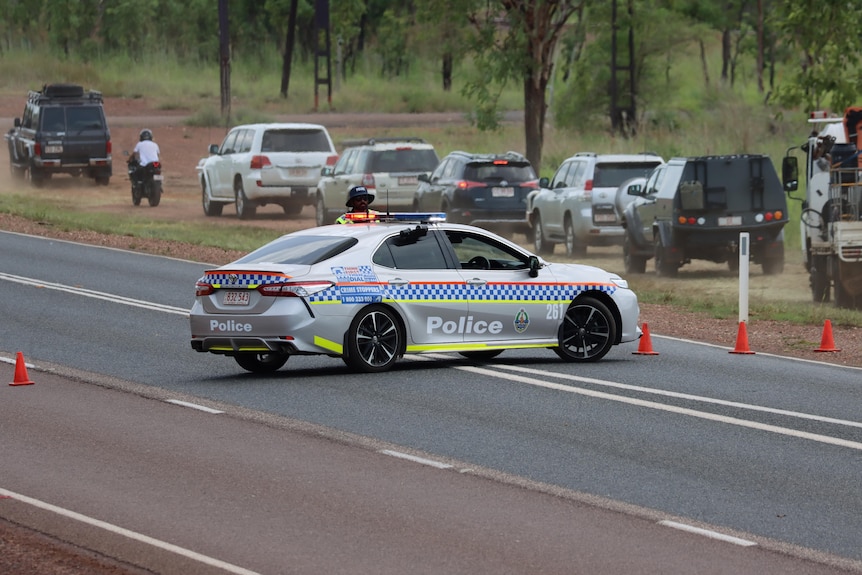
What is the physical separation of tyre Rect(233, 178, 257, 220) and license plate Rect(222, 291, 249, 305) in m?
21.6

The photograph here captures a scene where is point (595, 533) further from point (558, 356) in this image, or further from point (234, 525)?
point (558, 356)

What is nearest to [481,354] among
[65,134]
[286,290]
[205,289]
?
[286,290]

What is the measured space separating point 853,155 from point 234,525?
14952mm

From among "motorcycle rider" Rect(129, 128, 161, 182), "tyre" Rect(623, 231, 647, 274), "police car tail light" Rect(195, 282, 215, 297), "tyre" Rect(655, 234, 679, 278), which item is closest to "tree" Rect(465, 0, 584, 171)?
"motorcycle rider" Rect(129, 128, 161, 182)

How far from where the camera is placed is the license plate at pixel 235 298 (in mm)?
13844

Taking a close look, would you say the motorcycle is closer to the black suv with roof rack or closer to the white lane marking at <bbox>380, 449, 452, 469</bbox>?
the black suv with roof rack

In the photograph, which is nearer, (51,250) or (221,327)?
(221,327)

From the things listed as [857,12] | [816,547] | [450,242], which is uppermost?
[857,12]

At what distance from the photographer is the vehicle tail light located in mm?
34594

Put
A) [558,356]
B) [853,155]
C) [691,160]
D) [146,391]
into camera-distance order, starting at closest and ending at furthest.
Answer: [146,391] → [558,356] → [853,155] → [691,160]

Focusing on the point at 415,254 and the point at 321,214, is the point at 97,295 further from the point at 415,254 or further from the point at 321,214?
the point at 321,214

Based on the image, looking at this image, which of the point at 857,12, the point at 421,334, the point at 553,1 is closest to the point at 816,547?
the point at 421,334

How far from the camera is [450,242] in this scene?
49.4 feet

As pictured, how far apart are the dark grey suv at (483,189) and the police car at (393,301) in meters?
13.8
